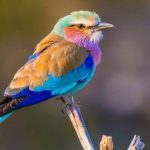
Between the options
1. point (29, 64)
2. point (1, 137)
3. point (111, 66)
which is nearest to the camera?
point (29, 64)

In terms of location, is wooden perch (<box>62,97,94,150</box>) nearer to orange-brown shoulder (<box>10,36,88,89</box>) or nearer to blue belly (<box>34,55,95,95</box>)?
blue belly (<box>34,55,95,95</box>)

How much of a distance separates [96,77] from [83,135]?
201 inches

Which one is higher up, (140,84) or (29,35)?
(29,35)

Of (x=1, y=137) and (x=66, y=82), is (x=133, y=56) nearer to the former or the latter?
(x=1, y=137)

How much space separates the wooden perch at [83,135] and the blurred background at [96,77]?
10.4 ft

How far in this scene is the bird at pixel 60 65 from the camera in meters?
6.16

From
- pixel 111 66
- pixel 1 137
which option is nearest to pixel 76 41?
pixel 1 137

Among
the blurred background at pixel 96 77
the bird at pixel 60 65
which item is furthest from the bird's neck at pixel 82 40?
the blurred background at pixel 96 77

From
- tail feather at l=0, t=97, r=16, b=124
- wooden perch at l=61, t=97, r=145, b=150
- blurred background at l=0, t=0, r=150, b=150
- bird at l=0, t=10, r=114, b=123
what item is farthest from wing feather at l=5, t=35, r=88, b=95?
blurred background at l=0, t=0, r=150, b=150

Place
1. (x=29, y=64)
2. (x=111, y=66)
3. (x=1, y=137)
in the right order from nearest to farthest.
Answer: (x=29, y=64), (x=1, y=137), (x=111, y=66)

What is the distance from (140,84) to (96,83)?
0.49 metres

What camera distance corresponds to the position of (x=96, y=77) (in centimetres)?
1061

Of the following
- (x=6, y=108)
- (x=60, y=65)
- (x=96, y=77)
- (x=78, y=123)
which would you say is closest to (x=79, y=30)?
(x=60, y=65)

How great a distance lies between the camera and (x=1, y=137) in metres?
9.93
